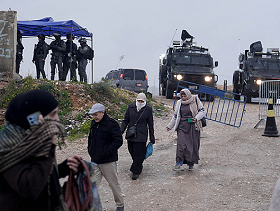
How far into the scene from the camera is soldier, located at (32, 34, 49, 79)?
1427 cm

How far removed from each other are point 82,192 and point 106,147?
2353 mm

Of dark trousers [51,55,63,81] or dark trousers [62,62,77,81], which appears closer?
dark trousers [51,55,63,81]

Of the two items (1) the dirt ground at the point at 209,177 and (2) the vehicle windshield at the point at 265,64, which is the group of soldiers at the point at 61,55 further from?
(2) the vehicle windshield at the point at 265,64

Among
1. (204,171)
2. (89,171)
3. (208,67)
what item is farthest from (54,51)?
(89,171)

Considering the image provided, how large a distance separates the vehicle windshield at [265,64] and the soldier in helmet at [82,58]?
8.77 meters

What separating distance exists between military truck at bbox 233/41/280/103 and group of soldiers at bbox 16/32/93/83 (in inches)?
328

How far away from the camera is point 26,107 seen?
182 centimetres

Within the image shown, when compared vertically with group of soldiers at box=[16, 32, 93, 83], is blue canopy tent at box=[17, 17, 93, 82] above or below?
above

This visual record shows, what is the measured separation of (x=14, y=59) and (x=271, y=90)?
9.24 meters

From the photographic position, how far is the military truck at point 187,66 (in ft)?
58.5

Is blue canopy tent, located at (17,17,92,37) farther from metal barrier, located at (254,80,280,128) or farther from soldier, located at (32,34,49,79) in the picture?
metal barrier, located at (254,80,280,128)

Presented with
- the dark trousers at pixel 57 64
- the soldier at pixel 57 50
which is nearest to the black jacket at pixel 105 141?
the soldier at pixel 57 50

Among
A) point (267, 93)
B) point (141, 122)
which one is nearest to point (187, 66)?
point (267, 93)

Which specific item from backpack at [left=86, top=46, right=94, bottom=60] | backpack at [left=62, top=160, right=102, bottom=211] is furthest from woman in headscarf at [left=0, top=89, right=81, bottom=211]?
backpack at [left=86, top=46, right=94, bottom=60]
